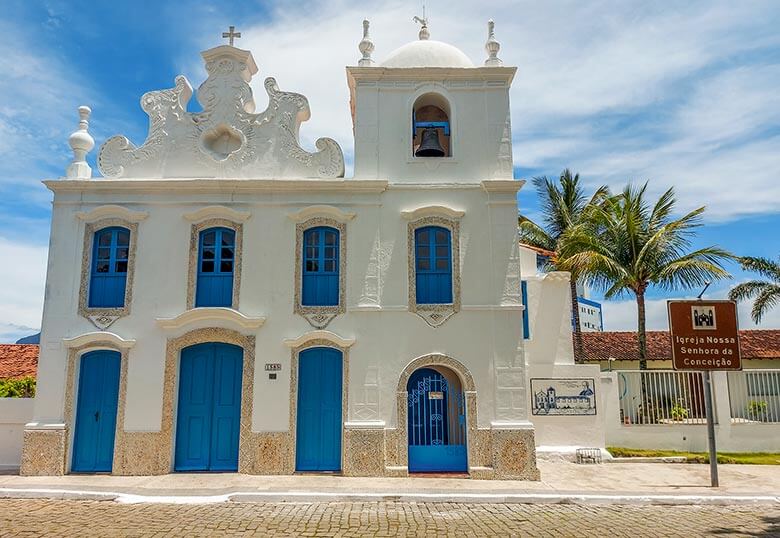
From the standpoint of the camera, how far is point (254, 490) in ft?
32.7

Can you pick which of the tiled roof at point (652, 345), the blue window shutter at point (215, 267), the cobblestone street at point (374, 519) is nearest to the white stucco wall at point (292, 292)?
the blue window shutter at point (215, 267)

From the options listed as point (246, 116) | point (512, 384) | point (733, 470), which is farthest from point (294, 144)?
point (733, 470)

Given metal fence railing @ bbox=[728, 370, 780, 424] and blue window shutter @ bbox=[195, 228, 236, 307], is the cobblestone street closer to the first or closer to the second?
blue window shutter @ bbox=[195, 228, 236, 307]

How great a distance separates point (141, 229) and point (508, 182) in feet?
25.7

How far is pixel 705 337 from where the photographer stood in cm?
1127

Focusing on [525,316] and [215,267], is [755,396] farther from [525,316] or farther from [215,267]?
[215,267]

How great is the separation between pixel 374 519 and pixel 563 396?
22.1 ft

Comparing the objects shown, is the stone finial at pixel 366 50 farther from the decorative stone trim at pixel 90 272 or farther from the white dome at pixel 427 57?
the decorative stone trim at pixel 90 272

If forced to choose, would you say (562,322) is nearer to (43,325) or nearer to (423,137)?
(423,137)

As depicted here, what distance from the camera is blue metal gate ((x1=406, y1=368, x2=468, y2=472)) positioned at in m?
11.5

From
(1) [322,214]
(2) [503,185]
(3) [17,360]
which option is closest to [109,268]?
(1) [322,214]

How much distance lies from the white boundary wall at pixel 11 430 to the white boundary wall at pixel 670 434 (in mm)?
13011

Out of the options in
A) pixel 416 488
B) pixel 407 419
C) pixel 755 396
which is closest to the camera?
pixel 416 488

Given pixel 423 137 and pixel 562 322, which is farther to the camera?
pixel 562 322
